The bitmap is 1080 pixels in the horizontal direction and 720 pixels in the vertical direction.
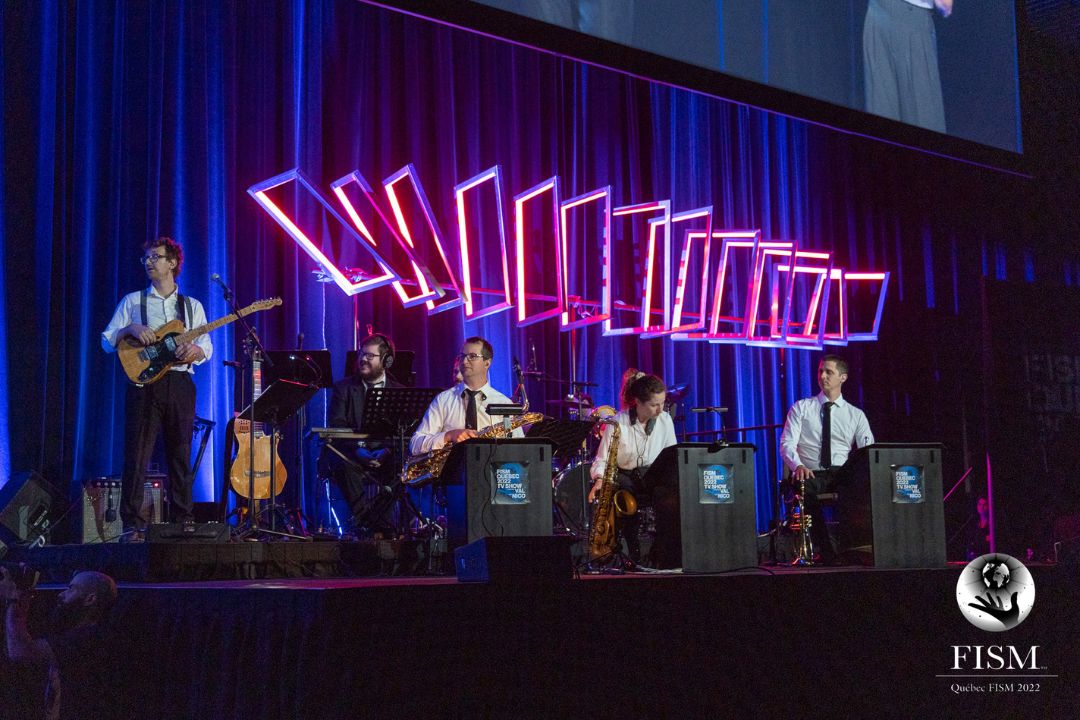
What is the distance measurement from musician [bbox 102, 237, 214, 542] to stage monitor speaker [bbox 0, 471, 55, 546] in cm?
47

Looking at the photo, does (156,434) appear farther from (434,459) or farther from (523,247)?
(523,247)

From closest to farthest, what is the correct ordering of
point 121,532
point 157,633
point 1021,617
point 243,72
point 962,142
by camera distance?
point 157,633
point 1021,617
point 121,532
point 962,142
point 243,72

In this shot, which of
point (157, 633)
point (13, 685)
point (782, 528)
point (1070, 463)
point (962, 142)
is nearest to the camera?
point (13, 685)

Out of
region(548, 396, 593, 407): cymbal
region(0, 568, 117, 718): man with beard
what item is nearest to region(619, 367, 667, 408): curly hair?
region(548, 396, 593, 407): cymbal

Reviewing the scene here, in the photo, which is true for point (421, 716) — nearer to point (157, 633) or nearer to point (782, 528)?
point (157, 633)

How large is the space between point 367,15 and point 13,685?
279 inches

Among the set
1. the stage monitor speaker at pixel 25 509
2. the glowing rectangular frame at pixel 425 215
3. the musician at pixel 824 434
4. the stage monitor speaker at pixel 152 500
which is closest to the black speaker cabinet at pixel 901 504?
the musician at pixel 824 434

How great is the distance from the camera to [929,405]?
39.7 ft

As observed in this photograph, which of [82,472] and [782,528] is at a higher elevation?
[82,472]

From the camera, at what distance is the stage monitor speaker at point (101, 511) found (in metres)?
6.84

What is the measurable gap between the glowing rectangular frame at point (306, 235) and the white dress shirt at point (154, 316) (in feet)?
4.18

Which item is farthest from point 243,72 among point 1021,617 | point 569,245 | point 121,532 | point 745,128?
point 1021,617

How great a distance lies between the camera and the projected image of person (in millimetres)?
7812

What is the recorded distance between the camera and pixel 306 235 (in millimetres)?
8477
